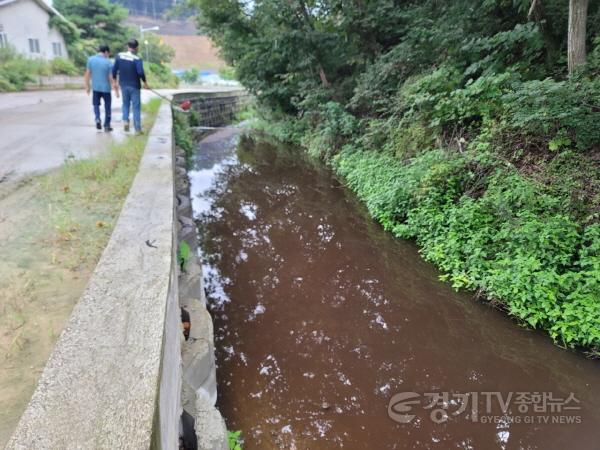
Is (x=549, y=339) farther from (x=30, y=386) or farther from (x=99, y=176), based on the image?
(x=99, y=176)

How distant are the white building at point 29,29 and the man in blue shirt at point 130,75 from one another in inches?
825

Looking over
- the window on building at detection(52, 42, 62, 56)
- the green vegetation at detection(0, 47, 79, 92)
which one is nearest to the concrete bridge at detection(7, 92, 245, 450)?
the green vegetation at detection(0, 47, 79, 92)

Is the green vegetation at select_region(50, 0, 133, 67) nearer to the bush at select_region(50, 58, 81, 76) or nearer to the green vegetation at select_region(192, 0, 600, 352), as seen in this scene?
the bush at select_region(50, 58, 81, 76)

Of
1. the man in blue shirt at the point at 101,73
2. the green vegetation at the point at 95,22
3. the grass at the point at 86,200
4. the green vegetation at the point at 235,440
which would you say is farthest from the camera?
the green vegetation at the point at 95,22

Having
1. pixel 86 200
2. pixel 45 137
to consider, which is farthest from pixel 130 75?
pixel 86 200

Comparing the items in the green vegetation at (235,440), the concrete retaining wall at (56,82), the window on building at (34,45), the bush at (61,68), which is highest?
the window on building at (34,45)

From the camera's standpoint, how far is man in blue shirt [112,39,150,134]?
690 cm

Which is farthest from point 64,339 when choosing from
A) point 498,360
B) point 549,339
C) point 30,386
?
point 549,339

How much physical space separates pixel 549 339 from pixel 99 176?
5.18 m

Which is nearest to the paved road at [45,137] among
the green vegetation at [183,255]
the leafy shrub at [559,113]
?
the green vegetation at [183,255]

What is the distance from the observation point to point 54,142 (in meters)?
6.56

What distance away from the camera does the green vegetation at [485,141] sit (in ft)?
13.1

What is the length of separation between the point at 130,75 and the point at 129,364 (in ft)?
22.4

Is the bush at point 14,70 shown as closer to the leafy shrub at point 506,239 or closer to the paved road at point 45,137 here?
the paved road at point 45,137
